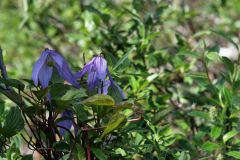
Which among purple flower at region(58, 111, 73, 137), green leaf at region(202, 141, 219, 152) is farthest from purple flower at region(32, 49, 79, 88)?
green leaf at region(202, 141, 219, 152)

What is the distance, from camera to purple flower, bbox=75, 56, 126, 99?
59.2 inches

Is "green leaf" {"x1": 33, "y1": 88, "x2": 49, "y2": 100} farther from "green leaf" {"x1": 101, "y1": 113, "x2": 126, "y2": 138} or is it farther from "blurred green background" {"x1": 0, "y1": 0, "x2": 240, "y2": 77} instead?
"blurred green background" {"x1": 0, "y1": 0, "x2": 240, "y2": 77}

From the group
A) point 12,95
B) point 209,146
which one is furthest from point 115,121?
point 209,146

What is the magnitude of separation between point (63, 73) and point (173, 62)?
3.78 feet

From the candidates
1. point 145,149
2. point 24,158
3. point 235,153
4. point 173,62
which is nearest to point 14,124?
point 24,158

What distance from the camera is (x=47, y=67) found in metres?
1.50

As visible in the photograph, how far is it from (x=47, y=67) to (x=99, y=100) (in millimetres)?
200

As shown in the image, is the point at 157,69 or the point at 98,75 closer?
the point at 98,75

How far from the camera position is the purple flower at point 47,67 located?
1.48 meters

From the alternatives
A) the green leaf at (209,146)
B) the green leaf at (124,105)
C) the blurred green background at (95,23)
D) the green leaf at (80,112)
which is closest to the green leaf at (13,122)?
the green leaf at (80,112)

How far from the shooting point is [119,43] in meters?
2.55

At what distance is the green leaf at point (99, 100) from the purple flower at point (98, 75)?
0.38 ft

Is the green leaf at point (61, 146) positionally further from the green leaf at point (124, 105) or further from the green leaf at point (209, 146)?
the green leaf at point (209, 146)

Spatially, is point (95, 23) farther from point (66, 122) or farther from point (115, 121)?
point (115, 121)
